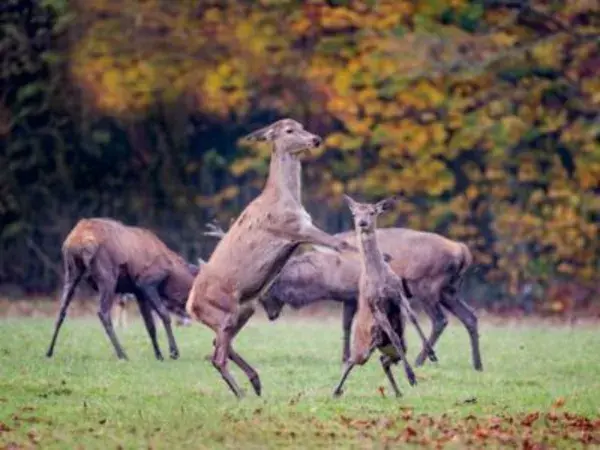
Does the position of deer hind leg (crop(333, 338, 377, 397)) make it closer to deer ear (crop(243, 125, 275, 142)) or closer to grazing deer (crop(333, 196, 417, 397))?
grazing deer (crop(333, 196, 417, 397))

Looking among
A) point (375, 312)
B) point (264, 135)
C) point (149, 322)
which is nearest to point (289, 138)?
point (264, 135)

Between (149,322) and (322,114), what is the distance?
11.6 m

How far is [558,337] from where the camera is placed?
22500 millimetres

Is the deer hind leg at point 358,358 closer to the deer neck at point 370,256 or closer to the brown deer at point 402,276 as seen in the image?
the deer neck at point 370,256

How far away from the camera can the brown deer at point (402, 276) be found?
62.7 feet

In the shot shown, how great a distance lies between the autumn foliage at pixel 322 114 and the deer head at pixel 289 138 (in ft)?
43.9

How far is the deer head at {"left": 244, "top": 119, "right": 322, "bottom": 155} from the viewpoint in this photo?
15117 mm

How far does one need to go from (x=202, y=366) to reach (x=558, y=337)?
20.8 ft

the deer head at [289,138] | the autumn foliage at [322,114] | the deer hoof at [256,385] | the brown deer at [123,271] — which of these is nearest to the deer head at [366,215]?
the deer head at [289,138]

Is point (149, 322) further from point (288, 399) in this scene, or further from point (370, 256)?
point (288, 399)

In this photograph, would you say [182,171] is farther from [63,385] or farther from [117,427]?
[117,427]

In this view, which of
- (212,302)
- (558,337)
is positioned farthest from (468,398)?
(558,337)

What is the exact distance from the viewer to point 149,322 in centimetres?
1919

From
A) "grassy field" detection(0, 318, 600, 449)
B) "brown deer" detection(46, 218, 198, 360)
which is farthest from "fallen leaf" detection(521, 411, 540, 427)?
"brown deer" detection(46, 218, 198, 360)
